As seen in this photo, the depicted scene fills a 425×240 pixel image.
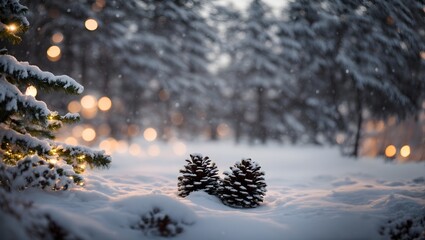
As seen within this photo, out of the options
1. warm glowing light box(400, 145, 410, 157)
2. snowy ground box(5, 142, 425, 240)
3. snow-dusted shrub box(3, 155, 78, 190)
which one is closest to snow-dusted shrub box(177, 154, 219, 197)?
snowy ground box(5, 142, 425, 240)

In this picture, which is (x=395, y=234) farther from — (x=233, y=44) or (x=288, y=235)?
(x=233, y=44)

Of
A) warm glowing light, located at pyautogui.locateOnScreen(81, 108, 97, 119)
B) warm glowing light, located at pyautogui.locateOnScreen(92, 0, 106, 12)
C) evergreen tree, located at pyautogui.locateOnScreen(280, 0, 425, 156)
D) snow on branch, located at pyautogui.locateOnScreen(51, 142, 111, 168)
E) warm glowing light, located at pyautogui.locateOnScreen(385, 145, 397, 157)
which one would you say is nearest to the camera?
snow on branch, located at pyautogui.locateOnScreen(51, 142, 111, 168)

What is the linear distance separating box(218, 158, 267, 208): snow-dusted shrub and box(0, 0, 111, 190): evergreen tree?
245cm

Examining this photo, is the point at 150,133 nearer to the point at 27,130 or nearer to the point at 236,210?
the point at 27,130

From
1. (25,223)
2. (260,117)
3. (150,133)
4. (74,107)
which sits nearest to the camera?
(25,223)

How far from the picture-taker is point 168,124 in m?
23.2

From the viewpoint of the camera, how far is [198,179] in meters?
6.57

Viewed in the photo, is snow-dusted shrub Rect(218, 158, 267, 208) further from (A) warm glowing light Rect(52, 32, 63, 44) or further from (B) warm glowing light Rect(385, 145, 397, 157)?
(A) warm glowing light Rect(52, 32, 63, 44)

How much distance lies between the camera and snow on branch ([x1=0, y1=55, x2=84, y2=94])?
5.42 m

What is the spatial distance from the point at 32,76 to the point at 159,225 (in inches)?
141

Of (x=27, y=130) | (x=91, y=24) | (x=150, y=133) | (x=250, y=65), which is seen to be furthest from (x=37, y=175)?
(x=150, y=133)

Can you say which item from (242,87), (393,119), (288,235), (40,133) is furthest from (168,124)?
(288,235)

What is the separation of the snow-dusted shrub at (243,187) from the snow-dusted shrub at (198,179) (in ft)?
0.89

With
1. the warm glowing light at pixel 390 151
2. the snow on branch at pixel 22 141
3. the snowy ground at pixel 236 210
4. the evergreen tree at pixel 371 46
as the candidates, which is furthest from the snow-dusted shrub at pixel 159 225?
the warm glowing light at pixel 390 151
